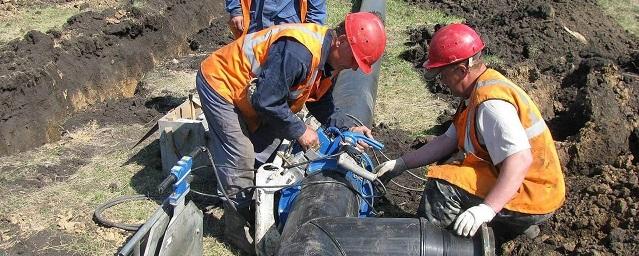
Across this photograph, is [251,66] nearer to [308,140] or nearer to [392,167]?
[308,140]

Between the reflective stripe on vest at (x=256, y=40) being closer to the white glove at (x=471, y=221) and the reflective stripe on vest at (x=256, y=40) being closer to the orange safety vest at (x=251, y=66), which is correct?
the orange safety vest at (x=251, y=66)

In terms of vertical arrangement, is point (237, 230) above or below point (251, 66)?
below

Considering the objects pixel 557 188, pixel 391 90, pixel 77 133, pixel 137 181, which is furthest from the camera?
pixel 391 90

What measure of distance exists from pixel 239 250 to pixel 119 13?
15.5ft

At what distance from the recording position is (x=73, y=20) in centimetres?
804

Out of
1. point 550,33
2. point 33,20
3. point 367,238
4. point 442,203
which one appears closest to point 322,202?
point 367,238

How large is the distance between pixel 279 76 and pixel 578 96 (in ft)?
10.6

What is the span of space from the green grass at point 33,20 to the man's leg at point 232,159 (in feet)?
17.4

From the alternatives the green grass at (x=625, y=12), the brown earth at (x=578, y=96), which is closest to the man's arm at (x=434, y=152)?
the brown earth at (x=578, y=96)

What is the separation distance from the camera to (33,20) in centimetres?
974

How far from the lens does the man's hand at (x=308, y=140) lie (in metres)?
4.28

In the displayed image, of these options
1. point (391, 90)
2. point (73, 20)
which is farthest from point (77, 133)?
point (391, 90)

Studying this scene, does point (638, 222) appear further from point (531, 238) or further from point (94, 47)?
point (94, 47)

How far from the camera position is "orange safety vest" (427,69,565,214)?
3.50 m
